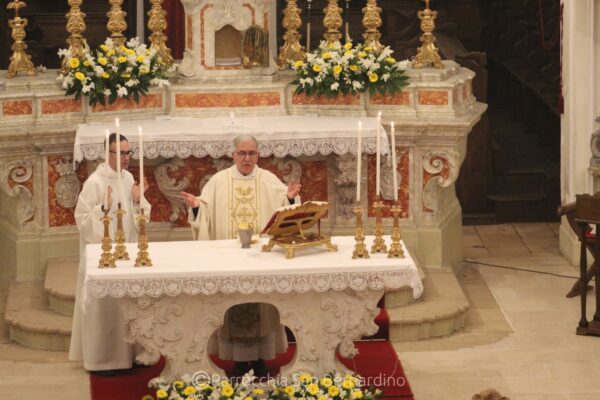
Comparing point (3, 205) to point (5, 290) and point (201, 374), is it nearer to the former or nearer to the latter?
point (5, 290)

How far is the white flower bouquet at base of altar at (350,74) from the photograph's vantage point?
1327cm

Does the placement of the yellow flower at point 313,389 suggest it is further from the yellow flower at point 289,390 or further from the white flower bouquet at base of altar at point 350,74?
the white flower bouquet at base of altar at point 350,74

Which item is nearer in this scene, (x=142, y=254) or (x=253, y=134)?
(x=142, y=254)

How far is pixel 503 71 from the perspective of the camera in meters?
19.0

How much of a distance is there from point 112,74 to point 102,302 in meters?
2.69

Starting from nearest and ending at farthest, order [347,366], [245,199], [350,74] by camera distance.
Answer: [347,366]
[245,199]
[350,74]

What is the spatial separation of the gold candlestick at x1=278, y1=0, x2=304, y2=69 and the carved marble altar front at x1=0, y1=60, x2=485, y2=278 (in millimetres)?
152

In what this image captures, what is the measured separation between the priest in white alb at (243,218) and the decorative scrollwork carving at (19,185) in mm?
2283

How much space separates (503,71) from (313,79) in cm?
613

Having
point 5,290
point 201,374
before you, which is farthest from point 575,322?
point 5,290

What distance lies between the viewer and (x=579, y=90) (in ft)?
46.5

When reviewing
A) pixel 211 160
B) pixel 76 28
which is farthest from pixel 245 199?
pixel 76 28

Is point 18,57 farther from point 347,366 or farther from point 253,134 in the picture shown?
point 347,366

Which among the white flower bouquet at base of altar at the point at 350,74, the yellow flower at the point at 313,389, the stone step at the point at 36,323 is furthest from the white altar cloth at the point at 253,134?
the yellow flower at the point at 313,389
